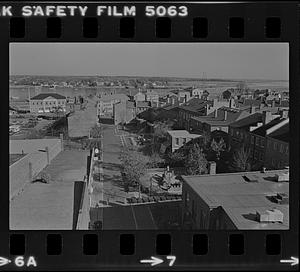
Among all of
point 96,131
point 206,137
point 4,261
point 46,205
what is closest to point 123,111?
point 96,131

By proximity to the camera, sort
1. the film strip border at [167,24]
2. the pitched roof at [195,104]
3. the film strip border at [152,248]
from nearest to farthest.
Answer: the film strip border at [167,24]
the film strip border at [152,248]
the pitched roof at [195,104]

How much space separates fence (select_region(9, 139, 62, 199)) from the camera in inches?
214

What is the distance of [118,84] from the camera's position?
214 inches

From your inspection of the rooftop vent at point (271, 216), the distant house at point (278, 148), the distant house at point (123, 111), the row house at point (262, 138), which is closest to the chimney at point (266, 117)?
the row house at point (262, 138)

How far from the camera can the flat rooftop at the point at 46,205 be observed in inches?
212

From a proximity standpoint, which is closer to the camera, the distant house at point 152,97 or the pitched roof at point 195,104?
the distant house at point 152,97

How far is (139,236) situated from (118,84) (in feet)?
4.84

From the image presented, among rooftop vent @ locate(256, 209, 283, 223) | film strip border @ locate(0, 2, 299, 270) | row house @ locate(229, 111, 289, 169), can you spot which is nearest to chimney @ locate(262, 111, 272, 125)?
row house @ locate(229, 111, 289, 169)

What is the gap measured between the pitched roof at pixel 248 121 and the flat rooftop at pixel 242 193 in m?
0.47

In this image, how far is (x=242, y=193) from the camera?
5.42 meters

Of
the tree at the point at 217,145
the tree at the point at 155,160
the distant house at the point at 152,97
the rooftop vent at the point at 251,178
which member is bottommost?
the rooftop vent at the point at 251,178

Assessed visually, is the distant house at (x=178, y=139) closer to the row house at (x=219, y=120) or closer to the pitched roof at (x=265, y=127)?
the row house at (x=219, y=120)

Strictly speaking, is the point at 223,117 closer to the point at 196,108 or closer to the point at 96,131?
the point at 196,108

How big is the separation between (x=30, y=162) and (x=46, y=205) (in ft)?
1.47
